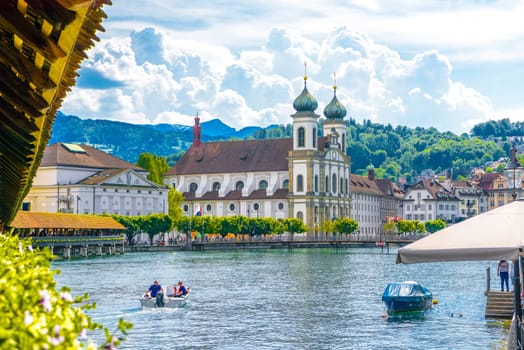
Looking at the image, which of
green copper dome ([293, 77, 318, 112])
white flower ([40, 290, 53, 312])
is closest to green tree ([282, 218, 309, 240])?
green copper dome ([293, 77, 318, 112])

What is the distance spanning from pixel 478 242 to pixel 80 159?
12516 cm

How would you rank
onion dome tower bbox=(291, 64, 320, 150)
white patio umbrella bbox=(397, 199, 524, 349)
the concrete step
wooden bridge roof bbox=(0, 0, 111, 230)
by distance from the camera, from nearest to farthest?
wooden bridge roof bbox=(0, 0, 111, 230) < white patio umbrella bbox=(397, 199, 524, 349) < the concrete step < onion dome tower bbox=(291, 64, 320, 150)

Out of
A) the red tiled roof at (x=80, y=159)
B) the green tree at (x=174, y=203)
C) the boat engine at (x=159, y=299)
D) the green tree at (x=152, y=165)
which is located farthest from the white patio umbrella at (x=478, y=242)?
the green tree at (x=152, y=165)

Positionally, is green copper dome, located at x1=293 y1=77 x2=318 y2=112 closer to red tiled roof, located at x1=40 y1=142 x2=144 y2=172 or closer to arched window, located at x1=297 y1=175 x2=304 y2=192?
arched window, located at x1=297 y1=175 x2=304 y2=192

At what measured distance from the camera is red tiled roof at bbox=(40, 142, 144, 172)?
436 ft

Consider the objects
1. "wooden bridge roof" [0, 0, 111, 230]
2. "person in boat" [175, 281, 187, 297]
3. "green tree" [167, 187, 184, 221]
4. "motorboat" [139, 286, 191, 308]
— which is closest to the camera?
"wooden bridge roof" [0, 0, 111, 230]

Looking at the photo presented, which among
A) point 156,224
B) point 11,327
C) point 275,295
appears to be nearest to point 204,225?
point 156,224

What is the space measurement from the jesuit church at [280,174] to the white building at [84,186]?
25880 mm

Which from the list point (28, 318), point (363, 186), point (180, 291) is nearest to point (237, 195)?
point (363, 186)

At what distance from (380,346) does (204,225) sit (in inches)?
4338

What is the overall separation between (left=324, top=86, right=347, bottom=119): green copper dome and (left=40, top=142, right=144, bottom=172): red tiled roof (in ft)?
140

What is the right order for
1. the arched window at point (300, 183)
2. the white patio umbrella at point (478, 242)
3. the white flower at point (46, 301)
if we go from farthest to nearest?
the arched window at point (300, 183) → the white patio umbrella at point (478, 242) → the white flower at point (46, 301)

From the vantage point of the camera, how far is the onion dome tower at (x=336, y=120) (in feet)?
569

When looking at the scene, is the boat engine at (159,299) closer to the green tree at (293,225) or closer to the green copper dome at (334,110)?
the green tree at (293,225)
